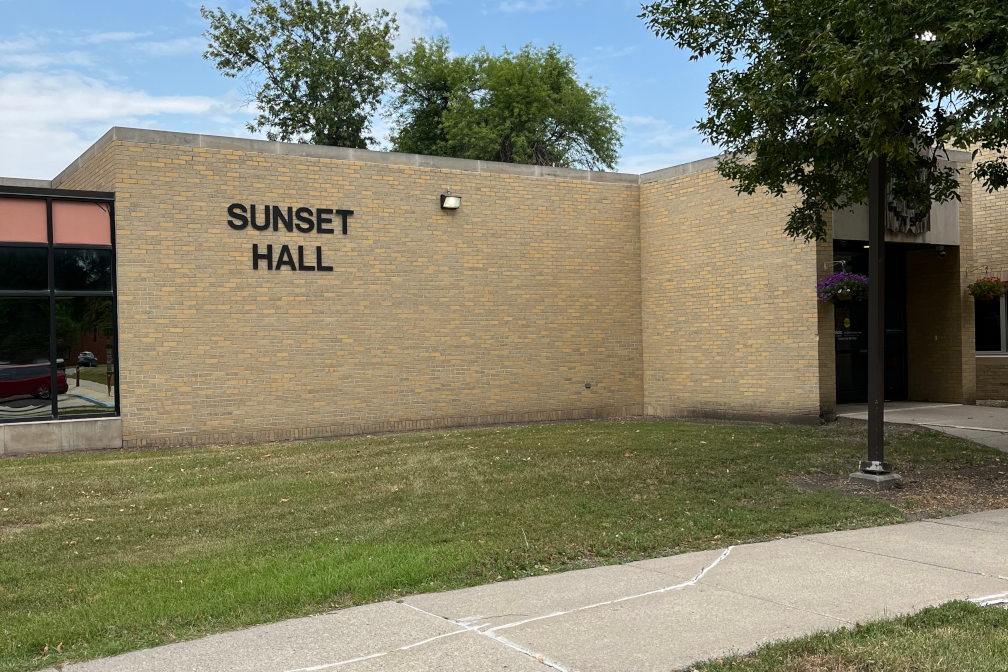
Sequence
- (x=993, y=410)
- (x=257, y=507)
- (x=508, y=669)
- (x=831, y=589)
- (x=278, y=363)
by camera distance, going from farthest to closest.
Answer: (x=993, y=410) < (x=278, y=363) < (x=257, y=507) < (x=831, y=589) < (x=508, y=669)

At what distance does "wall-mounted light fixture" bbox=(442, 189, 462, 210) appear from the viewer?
56.2 feet

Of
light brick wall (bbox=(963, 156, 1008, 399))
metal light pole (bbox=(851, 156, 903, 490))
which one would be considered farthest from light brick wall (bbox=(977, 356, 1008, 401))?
metal light pole (bbox=(851, 156, 903, 490))

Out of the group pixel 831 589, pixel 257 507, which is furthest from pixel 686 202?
pixel 831 589

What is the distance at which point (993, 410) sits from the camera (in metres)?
17.6

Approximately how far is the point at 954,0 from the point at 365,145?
115 ft

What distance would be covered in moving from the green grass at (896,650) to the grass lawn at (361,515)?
236cm

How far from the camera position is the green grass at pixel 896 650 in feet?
14.8

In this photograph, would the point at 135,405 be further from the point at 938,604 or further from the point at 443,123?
the point at 443,123

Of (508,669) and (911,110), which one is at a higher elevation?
(911,110)

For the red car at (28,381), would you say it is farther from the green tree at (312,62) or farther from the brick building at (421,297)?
the green tree at (312,62)

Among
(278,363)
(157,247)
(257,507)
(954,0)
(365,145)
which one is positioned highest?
(365,145)

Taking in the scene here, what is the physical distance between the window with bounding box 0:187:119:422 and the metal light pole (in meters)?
11.4

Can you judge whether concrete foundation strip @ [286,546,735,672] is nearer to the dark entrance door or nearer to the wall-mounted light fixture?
the wall-mounted light fixture

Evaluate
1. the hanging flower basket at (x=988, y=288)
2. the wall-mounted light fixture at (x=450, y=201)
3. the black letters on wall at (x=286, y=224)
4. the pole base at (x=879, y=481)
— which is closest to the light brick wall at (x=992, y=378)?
the hanging flower basket at (x=988, y=288)
